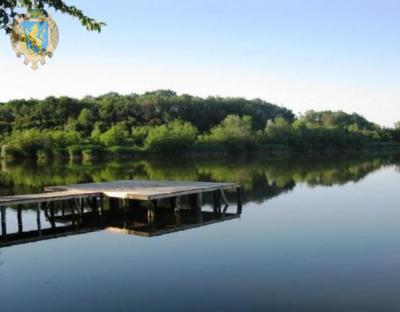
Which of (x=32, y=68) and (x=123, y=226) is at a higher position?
(x=32, y=68)

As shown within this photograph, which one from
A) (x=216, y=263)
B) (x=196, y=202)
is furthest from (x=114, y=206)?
(x=216, y=263)

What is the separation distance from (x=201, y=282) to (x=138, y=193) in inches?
253

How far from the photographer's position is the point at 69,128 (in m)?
84.6

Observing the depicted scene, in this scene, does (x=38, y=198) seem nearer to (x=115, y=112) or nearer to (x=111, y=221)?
(x=111, y=221)

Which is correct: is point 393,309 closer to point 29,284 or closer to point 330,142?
point 29,284

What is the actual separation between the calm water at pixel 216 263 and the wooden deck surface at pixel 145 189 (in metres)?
1.05

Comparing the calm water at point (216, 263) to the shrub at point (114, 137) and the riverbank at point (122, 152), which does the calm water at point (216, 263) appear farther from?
the shrub at point (114, 137)

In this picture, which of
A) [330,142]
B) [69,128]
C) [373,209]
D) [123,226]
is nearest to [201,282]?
[123,226]

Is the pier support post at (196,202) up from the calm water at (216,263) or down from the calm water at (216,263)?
up

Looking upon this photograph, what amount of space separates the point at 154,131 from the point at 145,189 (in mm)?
58536

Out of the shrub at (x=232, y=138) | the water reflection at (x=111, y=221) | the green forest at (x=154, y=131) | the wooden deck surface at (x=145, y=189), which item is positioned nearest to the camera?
the water reflection at (x=111, y=221)

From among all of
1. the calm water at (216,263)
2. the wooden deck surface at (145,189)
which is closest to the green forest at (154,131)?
the wooden deck surface at (145,189)

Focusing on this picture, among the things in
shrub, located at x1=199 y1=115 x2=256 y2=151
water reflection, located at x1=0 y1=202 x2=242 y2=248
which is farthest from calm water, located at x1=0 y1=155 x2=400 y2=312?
shrub, located at x1=199 y1=115 x2=256 y2=151

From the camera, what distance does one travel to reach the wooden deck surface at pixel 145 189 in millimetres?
17705
